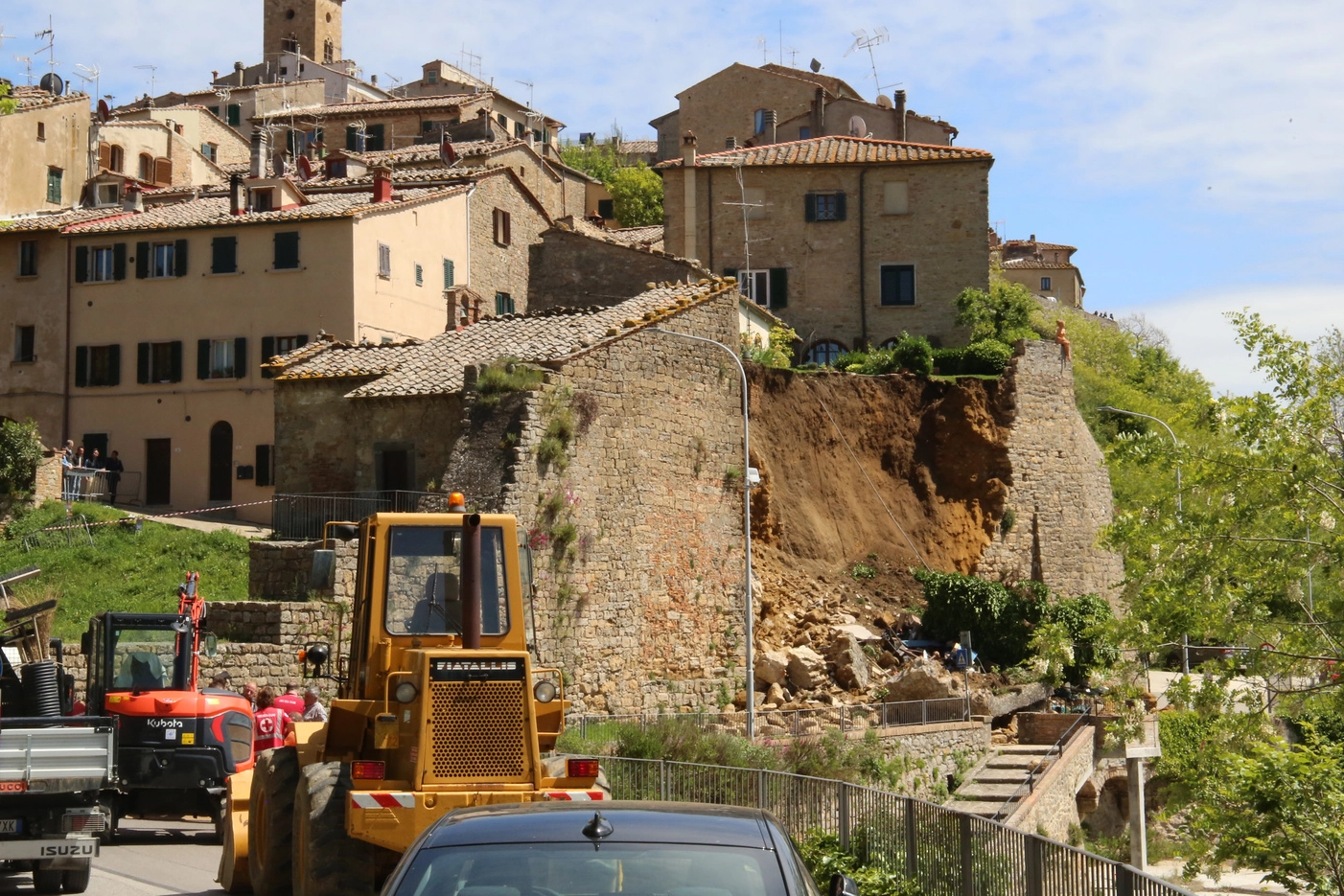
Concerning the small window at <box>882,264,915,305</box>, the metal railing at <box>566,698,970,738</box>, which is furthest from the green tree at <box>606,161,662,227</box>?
the metal railing at <box>566,698,970,738</box>

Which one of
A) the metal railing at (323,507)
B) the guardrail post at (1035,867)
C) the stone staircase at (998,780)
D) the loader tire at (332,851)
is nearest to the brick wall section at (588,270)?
the metal railing at (323,507)

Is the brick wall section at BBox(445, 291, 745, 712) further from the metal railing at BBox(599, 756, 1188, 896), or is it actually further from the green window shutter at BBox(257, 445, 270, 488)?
the green window shutter at BBox(257, 445, 270, 488)

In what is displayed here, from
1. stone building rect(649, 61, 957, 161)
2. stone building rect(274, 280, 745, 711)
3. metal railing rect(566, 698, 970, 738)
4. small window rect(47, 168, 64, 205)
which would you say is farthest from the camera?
stone building rect(649, 61, 957, 161)

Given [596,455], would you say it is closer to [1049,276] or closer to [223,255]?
[223,255]

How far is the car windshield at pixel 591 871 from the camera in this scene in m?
6.23

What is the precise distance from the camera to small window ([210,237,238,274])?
43500 mm

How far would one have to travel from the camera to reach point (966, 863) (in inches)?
471

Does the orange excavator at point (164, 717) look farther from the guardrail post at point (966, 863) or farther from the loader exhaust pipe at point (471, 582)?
the guardrail post at point (966, 863)

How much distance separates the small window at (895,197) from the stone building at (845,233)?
0.03 metres

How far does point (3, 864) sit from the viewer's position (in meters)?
13.9

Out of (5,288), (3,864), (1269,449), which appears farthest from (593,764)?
(5,288)

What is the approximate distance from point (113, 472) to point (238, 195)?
8.68m

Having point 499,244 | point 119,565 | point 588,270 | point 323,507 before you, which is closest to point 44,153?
point 499,244

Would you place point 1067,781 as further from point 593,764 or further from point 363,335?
point 593,764
